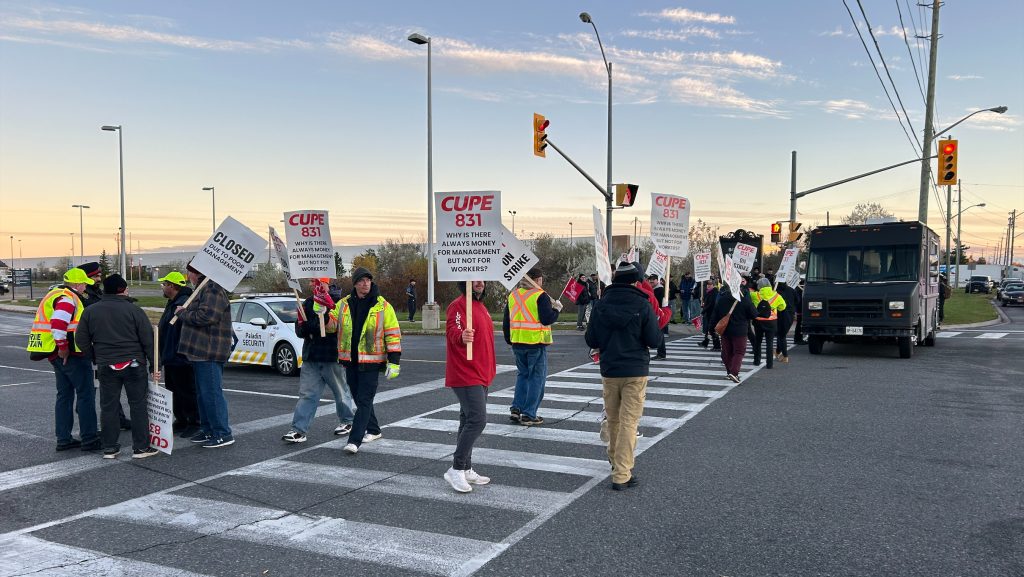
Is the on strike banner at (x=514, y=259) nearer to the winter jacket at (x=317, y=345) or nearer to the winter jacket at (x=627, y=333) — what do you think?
the winter jacket at (x=627, y=333)

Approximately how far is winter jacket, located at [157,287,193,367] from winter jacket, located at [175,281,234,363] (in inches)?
16.8

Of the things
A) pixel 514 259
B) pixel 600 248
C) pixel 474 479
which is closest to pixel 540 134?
pixel 600 248

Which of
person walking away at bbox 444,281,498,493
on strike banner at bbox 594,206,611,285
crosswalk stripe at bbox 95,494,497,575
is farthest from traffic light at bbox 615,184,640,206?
crosswalk stripe at bbox 95,494,497,575

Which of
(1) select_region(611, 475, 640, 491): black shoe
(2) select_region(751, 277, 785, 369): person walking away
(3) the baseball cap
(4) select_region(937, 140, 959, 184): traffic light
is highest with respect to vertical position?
(4) select_region(937, 140, 959, 184): traffic light

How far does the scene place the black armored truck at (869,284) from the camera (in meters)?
14.9

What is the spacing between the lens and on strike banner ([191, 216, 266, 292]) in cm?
736

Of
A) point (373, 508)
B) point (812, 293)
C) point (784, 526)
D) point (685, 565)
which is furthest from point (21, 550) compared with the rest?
point (812, 293)

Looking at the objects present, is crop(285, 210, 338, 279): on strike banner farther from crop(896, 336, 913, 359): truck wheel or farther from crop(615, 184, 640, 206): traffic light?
crop(615, 184, 640, 206): traffic light

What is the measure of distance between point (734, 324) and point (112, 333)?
9.11 metres

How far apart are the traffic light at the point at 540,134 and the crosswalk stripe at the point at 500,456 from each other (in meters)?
13.6

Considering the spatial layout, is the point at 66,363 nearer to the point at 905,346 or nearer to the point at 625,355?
the point at 625,355

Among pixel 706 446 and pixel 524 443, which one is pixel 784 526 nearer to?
pixel 706 446

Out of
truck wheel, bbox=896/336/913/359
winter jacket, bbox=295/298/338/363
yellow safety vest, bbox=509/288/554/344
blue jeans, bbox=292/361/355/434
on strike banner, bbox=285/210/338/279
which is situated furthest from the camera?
truck wheel, bbox=896/336/913/359

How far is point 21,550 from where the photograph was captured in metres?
4.68
